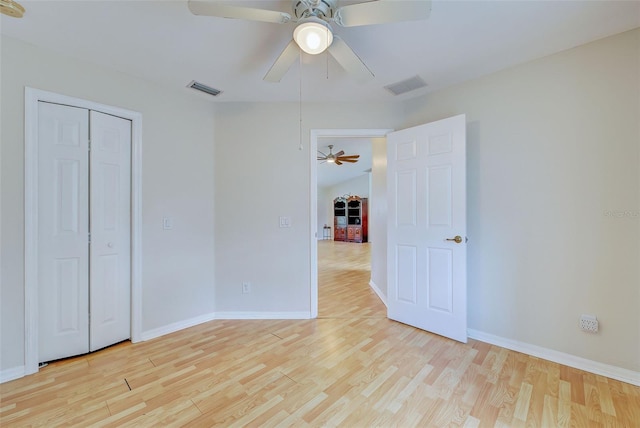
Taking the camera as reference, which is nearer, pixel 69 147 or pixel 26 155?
pixel 26 155

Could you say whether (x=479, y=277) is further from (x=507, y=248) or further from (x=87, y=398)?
(x=87, y=398)

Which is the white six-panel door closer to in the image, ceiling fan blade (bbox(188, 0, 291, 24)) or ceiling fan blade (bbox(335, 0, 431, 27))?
ceiling fan blade (bbox(188, 0, 291, 24))

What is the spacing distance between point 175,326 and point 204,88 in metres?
2.38

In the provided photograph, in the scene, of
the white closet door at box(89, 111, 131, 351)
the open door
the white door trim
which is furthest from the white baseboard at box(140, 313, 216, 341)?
the open door

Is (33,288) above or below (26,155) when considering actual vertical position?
below

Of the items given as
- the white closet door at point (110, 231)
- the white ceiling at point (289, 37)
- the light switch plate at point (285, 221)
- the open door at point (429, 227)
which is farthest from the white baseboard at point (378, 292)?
the white closet door at point (110, 231)

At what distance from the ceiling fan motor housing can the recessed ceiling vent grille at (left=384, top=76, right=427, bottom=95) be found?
1209 millimetres

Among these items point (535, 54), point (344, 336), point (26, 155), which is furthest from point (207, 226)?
point (535, 54)

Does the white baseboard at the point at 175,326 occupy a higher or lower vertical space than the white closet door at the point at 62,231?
lower

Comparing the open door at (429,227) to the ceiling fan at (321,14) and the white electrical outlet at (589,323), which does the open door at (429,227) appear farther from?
the ceiling fan at (321,14)

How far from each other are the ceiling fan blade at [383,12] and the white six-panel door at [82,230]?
84.8 inches

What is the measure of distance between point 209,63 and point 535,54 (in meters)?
2.60

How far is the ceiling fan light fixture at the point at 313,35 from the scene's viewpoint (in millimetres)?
1382

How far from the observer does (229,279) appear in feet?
9.70
